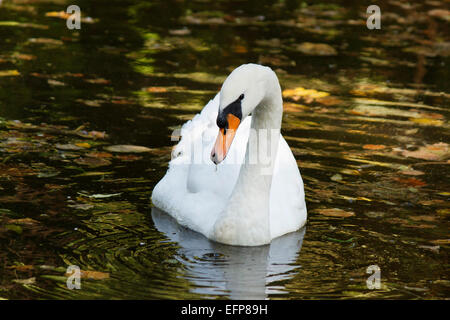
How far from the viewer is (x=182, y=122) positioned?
9.47 m

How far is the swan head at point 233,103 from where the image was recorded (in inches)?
231

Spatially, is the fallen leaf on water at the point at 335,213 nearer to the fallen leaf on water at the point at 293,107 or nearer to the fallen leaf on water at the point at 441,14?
the fallen leaf on water at the point at 293,107

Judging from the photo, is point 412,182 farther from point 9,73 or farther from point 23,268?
point 9,73

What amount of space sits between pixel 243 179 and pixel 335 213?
1.08 metres

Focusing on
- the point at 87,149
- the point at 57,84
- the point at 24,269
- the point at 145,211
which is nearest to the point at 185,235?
the point at 145,211

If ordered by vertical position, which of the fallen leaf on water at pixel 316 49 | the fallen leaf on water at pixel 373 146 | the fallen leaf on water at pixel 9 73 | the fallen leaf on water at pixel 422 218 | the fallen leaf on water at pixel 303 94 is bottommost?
the fallen leaf on water at pixel 422 218

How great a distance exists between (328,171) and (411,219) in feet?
4.25

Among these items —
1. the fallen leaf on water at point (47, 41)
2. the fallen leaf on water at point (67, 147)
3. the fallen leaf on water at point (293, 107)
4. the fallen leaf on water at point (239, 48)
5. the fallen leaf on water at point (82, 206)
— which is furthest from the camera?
the fallen leaf on water at point (239, 48)

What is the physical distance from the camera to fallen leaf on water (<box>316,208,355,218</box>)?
729cm

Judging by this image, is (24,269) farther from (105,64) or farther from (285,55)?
(285,55)

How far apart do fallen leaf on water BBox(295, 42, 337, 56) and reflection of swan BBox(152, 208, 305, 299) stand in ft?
20.3

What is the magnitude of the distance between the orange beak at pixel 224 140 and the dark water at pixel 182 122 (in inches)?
32.2

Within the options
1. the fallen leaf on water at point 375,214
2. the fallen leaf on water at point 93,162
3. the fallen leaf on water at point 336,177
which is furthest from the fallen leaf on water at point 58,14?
the fallen leaf on water at point 375,214

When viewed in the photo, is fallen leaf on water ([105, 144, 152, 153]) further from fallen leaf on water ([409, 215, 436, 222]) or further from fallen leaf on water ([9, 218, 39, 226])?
fallen leaf on water ([409, 215, 436, 222])
